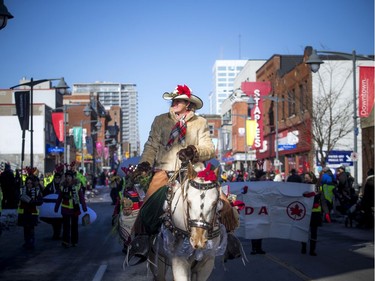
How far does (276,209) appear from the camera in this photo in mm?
13703

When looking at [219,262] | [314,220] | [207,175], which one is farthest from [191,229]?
[314,220]

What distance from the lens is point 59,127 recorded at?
58.7 m

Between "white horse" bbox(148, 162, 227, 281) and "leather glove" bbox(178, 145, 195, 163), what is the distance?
0.48 feet

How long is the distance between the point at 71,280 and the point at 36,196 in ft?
19.0

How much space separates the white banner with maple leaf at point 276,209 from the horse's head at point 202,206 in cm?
742

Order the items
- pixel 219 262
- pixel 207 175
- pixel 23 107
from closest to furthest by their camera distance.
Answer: pixel 207 175 < pixel 219 262 < pixel 23 107

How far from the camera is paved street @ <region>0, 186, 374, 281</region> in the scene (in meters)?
10.8

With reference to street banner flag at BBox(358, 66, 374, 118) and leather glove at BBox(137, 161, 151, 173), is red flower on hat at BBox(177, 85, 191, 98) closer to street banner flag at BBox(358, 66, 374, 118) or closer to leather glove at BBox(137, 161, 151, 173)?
leather glove at BBox(137, 161, 151, 173)

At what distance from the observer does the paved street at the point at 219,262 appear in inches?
427

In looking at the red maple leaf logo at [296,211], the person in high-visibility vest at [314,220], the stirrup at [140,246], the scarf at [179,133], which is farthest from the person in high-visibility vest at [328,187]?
the stirrup at [140,246]

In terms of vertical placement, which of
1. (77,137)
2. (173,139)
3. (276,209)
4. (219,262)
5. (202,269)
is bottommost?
(219,262)

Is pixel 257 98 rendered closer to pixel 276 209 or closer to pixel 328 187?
pixel 328 187

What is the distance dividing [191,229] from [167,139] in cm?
151

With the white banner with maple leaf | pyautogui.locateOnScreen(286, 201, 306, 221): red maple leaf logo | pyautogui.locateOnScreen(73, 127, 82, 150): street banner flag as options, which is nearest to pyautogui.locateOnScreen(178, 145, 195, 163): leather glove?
the white banner with maple leaf
